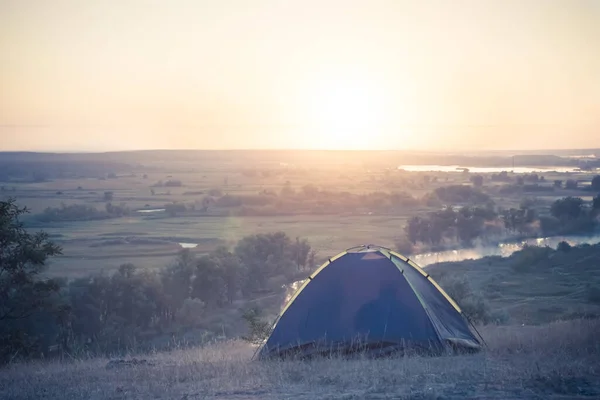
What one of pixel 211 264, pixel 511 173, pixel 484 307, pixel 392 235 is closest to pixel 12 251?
pixel 484 307

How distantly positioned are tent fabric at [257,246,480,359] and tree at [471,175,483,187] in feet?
216

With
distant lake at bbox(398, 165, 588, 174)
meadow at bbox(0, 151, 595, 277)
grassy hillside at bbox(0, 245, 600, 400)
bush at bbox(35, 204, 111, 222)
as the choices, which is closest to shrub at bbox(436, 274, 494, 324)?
grassy hillside at bbox(0, 245, 600, 400)

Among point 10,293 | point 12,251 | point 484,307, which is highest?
point 12,251

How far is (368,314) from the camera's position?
11656mm

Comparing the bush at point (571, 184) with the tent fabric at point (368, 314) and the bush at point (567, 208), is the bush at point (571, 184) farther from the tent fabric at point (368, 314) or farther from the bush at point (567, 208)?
the tent fabric at point (368, 314)

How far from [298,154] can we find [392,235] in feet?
217

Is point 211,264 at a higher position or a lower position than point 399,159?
lower

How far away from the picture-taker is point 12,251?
52.1ft

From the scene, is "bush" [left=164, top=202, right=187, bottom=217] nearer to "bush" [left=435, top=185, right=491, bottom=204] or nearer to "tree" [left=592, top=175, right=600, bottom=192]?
"bush" [left=435, top=185, right=491, bottom=204]

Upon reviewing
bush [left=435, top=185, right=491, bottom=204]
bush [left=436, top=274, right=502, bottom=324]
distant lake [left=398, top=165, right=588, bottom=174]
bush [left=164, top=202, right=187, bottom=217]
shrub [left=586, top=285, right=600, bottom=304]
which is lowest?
shrub [left=586, top=285, right=600, bottom=304]

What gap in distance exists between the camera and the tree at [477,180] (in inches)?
2985

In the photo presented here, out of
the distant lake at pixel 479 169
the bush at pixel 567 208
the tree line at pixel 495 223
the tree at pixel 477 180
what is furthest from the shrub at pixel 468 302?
the tree at pixel 477 180

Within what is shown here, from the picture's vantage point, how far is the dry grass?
805cm

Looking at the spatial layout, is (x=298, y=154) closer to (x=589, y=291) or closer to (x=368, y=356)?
(x=589, y=291)
